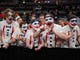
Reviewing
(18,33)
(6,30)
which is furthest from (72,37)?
(6,30)

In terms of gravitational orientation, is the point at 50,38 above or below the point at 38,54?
Result: above

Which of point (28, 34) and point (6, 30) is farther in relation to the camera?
point (6, 30)

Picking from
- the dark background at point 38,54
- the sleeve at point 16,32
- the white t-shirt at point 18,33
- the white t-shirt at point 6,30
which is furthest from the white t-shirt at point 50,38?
the white t-shirt at point 6,30

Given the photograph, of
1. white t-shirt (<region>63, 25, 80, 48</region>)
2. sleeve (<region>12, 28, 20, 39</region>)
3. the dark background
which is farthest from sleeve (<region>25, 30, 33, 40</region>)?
white t-shirt (<region>63, 25, 80, 48</region>)

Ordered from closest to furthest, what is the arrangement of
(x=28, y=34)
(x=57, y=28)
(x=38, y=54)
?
(x=38, y=54) → (x=57, y=28) → (x=28, y=34)

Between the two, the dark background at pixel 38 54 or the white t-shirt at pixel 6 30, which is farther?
the white t-shirt at pixel 6 30

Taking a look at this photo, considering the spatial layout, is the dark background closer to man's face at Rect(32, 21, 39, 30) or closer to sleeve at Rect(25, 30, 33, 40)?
sleeve at Rect(25, 30, 33, 40)

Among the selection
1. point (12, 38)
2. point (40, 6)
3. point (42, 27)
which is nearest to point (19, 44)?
point (12, 38)

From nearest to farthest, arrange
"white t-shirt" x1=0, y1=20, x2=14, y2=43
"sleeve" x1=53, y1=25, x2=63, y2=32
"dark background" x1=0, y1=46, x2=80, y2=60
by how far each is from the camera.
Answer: "dark background" x1=0, y1=46, x2=80, y2=60 < "sleeve" x1=53, y1=25, x2=63, y2=32 < "white t-shirt" x1=0, y1=20, x2=14, y2=43

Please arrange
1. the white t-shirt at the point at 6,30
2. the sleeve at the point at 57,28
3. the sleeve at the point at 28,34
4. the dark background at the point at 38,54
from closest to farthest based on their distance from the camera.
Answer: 1. the dark background at the point at 38,54
2. the sleeve at the point at 57,28
3. the sleeve at the point at 28,34
4. the white t-shirt at the point at 6,30

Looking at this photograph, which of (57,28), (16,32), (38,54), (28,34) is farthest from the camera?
(16,32)

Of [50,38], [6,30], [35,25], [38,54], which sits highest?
[35,25]

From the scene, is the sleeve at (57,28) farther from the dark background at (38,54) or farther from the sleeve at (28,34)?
the sleeve at (28,34)

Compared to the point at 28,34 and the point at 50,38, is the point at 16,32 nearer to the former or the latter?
the point at 28,34
